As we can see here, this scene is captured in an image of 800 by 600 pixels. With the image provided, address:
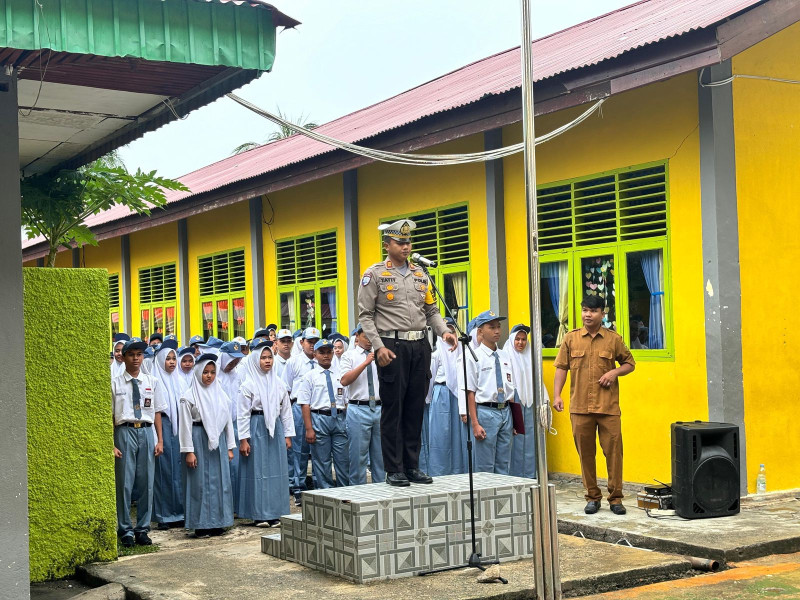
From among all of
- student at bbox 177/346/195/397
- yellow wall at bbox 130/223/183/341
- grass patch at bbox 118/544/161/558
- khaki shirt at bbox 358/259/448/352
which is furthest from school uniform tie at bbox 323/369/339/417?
yellow wall at bbox 130/223/183/341

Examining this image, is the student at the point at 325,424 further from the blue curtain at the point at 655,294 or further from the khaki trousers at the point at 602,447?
the blue curtain at the point at 655,294

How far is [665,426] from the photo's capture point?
1037 centimetres

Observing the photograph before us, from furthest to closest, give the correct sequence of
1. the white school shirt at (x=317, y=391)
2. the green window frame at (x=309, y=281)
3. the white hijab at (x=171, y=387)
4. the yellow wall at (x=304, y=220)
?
1. the green window frame at (x=309, y=281)
2. the yellow wall at (x=304, y=220)
3. the white school shirt at (x=317, y=391)
4. the white hijab at (x=171, y=387)

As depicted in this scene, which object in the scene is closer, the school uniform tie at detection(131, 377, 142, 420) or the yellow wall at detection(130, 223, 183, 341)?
the school uniform tie at detection(131, 377, 142, 420)

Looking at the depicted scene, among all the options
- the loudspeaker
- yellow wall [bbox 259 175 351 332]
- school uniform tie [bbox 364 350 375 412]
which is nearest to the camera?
the loudspeaker

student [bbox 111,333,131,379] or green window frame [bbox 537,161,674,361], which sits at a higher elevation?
green window frame [bbox 537,161,674,361]

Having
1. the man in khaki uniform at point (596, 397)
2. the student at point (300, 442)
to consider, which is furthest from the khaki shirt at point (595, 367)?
the student at point (300, 442)

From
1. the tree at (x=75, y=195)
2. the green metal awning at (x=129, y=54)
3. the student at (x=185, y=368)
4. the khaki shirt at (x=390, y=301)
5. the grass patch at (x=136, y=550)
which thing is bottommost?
the grass patch at (x=136, y=550)

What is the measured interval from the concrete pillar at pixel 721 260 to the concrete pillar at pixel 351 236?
6380mm

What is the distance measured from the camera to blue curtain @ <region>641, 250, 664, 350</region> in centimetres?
1046

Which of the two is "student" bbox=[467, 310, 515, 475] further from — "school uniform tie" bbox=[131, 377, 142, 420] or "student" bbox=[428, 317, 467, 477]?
"school uniform tie" bbox=[131, 377, 142, 420]

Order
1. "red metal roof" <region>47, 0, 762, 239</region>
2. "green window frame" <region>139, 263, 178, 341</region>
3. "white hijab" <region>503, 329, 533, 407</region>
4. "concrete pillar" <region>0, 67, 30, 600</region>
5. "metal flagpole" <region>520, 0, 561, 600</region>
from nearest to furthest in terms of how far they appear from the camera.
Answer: "metal flagpole" <region>520, 0, 561, 600</region>
"concrete pillar" <region>0, 67, 30, 600</region>
"red metal roof" <region>47, 0, 762, 239</region>
"white hijab" <region>503, 329, 533, 407</region>
"green window frame" <region>139, 263, 178, 341</region>

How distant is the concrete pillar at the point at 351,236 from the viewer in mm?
15141

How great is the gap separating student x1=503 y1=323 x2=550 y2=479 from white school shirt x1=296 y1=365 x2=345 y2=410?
1876 mm
